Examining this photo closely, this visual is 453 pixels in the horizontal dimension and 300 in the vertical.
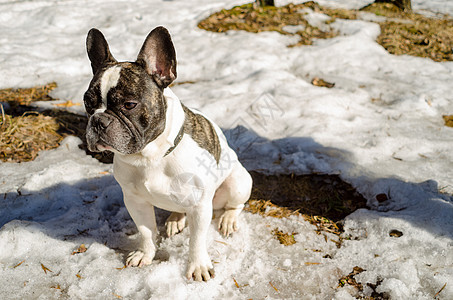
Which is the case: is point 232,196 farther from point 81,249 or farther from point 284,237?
point 81,249

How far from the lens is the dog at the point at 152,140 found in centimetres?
205

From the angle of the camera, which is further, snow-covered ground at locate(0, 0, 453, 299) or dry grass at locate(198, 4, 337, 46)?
dry grass at locate(198, 4, 337, 46)

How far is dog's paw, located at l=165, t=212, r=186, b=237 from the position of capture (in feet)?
10.2

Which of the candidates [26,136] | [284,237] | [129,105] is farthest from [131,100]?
[26,136]

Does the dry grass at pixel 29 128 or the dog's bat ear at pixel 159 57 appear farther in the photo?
the dry grass at pixel 29 128

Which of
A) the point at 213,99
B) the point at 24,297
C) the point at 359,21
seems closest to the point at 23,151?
the point at 24,297

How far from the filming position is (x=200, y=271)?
2648 millimetres

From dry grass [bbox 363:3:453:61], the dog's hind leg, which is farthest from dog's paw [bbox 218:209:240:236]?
dry grass [bbox 363:3:453:61]

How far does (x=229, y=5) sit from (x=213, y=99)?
4.66m

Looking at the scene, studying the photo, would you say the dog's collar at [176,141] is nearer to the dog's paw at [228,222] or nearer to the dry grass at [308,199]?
the dog's paw at [228,222]

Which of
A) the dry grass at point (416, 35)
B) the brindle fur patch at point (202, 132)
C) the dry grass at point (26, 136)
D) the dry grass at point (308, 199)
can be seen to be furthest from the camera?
Answer: the dry grass at point (416, 35)

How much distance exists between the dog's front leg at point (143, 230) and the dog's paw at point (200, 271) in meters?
0.39

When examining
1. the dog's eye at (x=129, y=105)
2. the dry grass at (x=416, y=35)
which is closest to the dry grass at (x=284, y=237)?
the dog's eye at (x=129, y=105)

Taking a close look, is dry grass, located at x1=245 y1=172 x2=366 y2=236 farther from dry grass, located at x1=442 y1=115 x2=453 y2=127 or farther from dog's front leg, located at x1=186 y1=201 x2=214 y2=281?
dry grass, located at x1=442 y1=115 x2=453 y2=127
